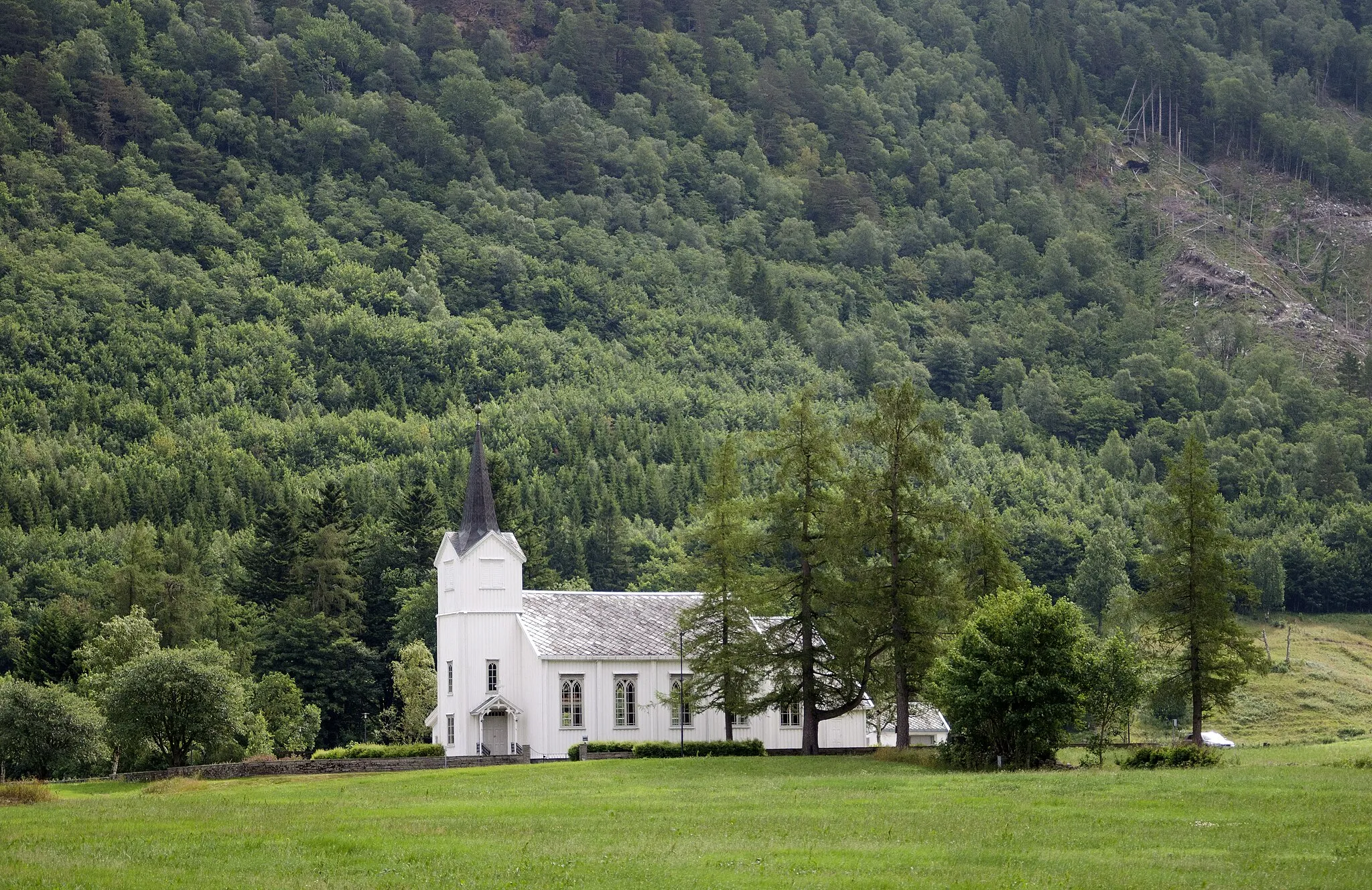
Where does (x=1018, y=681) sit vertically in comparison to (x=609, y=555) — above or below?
below

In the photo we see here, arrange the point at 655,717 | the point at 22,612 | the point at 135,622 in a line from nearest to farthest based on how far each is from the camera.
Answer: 1. the point at 655,717
2. the point at 135,622
3. the point at 22,612

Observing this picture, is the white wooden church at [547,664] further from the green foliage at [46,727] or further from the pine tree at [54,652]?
the pine tree at [54,652]

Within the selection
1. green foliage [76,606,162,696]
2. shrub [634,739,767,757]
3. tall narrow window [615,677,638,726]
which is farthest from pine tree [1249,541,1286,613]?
green foliage [76,606,162,696]

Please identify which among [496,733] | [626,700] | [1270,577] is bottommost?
[496,733]

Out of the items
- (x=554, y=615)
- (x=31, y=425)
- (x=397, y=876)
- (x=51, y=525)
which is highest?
(x=31, y=425)

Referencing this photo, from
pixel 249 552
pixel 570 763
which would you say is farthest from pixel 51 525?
pixel 570 763

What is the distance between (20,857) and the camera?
122 ft

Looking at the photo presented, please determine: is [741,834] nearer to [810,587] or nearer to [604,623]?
[810,587]

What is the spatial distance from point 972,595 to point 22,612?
2997 inches

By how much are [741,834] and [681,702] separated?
35.9 meters

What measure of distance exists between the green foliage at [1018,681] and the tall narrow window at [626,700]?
24164 mm

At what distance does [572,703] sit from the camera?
81750 millimetres

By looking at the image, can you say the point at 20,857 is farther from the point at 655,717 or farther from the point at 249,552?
the point at 249,552

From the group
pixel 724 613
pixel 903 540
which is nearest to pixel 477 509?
pixel 724 613
